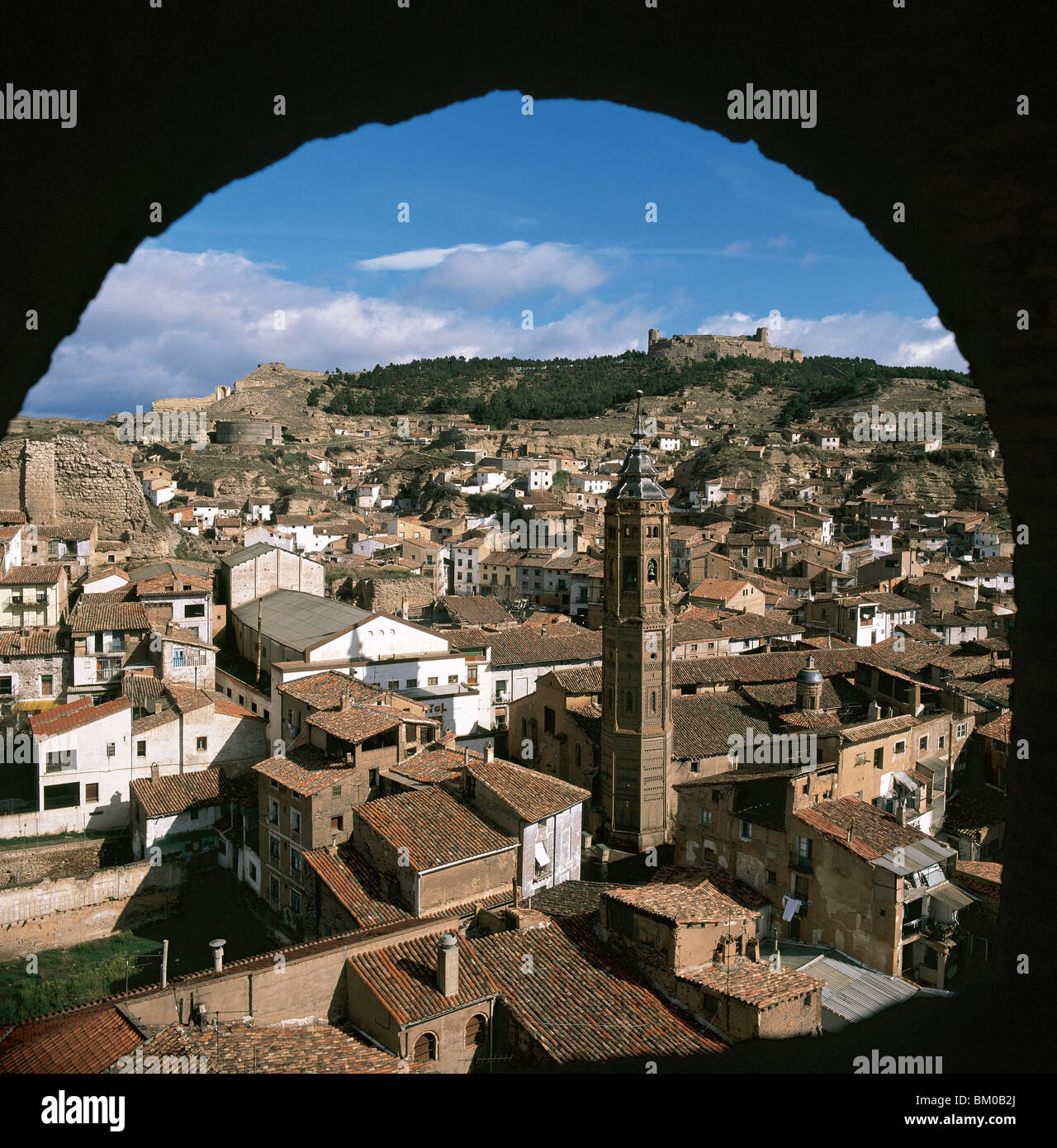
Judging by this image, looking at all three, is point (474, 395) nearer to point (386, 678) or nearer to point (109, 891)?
point (386, 678)

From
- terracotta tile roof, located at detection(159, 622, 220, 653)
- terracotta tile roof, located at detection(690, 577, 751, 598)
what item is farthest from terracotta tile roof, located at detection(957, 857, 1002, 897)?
terracotta tile roof, located at detection(690, 577, 751, 598)

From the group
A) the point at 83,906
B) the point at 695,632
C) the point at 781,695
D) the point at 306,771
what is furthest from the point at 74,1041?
the point at 695,632

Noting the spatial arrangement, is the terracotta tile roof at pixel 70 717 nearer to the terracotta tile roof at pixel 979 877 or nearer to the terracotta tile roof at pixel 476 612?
the terracotta tile roof at pixel 476 612

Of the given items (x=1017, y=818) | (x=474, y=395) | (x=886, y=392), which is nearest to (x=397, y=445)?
(x=474, y=395)

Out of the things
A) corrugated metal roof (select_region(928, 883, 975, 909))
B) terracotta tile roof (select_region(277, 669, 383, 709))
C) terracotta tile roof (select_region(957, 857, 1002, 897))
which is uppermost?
terracotta tile roof (select_region(277, 669, 383, 709))

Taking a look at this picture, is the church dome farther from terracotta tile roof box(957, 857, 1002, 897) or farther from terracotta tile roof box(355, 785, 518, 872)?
terracotta tile roof box(355, 785, 518, 872)

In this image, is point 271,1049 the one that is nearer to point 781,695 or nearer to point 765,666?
point 781,695
